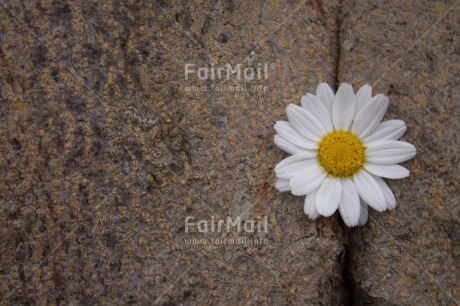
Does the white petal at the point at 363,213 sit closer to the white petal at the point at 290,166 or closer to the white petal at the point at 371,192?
the white petal at the point at 371,192

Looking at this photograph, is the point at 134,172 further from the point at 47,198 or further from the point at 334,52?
the point at 334,52

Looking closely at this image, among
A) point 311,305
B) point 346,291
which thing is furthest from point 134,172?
point 346,291

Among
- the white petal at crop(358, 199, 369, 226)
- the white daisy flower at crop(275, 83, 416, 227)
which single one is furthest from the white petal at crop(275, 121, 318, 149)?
the white petal at crop(358, 199, 369, 226)

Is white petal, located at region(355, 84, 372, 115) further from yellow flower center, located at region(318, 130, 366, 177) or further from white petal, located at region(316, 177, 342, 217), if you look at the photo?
white petal, located at region(316, 177, 342, 217)

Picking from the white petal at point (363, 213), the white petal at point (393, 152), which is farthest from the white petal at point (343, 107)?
the white petal at point (363, 213)

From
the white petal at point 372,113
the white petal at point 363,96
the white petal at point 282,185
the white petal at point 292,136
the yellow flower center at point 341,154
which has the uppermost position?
the white petal at point 363,96

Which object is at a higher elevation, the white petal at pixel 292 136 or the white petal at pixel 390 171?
the white petal at pixel 292 136

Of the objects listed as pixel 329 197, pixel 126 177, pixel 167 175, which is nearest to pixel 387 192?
pixel 329 197

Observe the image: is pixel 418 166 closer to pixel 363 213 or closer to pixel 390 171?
pixel 390 171
